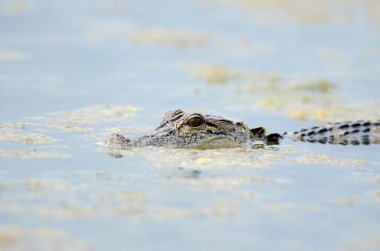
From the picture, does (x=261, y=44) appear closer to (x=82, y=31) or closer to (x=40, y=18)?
(x=82, y=31)

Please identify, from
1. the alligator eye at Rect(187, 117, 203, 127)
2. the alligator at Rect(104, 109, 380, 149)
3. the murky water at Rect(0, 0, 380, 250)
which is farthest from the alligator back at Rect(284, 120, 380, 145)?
the alligator eye at Rect(187, 117, 203, 127)

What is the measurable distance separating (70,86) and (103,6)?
6450 mm

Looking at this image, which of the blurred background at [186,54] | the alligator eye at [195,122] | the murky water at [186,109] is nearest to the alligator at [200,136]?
the alligator eye at [195,122]

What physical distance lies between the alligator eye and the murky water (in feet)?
1.09

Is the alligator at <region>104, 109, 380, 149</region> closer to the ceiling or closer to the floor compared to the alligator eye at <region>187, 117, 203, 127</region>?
closer to the floor

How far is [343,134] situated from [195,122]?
6.99 ft

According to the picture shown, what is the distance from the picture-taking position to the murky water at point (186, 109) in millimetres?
6559

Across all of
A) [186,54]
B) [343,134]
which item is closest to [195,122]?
[343,134]

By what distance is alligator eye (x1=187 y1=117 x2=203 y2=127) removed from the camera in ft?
29.8

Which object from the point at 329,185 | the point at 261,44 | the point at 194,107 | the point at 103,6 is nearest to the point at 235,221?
the point at 329,185

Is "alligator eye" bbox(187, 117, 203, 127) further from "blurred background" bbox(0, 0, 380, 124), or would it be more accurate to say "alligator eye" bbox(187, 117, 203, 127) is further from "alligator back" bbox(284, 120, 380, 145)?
"blurred background" bbox(0, 0, 380, 124)

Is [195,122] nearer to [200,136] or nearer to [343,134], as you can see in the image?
[200,136]

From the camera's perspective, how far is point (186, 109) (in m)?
11.7

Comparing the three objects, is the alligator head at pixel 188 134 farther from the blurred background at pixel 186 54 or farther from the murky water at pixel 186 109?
the blurred background at pixel 186 54
